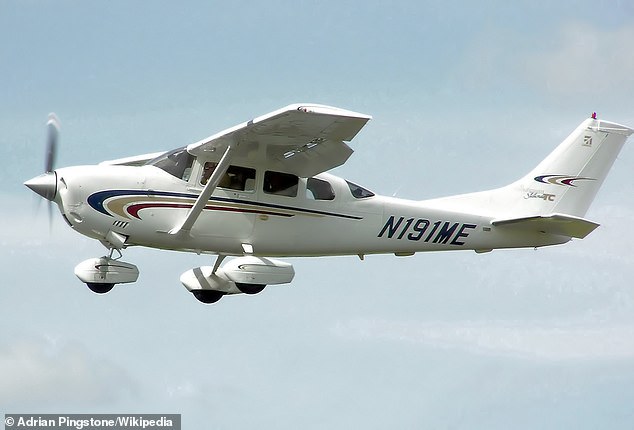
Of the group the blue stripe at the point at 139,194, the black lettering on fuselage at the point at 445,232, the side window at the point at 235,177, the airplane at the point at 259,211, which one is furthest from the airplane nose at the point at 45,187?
the black lettering on fuselage at the point at 445,232

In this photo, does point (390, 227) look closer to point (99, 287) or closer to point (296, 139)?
point (296, 139)

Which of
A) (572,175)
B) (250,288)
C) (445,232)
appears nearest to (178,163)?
(250,288)

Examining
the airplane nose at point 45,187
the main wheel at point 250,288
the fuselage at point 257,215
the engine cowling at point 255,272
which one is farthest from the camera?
the main wheel at point 250,288

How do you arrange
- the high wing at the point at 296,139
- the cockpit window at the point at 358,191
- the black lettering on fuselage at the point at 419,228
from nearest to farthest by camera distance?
the high wing at the point at 296,139 → the cockpit window at the point at 358,191 → the black lettering on fuselage at the point at 419,228

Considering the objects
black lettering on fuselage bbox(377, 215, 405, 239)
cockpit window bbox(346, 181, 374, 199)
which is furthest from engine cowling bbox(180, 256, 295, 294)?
black lettering on fuselage bbox(377, 215, 405, 239)

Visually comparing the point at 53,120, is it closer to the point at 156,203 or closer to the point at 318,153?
the point at 156,203

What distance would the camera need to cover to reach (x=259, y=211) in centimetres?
1795

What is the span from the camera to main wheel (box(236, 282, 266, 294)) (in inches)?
704

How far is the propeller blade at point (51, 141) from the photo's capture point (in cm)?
1821

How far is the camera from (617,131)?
2105 centimetres

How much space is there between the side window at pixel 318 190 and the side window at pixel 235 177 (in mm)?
988

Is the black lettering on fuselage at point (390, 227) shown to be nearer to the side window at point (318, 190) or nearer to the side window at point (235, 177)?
the side window at point (318, 190)

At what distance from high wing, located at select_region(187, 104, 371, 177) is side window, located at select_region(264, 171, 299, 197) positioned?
0.11 meters

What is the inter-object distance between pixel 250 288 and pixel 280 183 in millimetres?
1792
